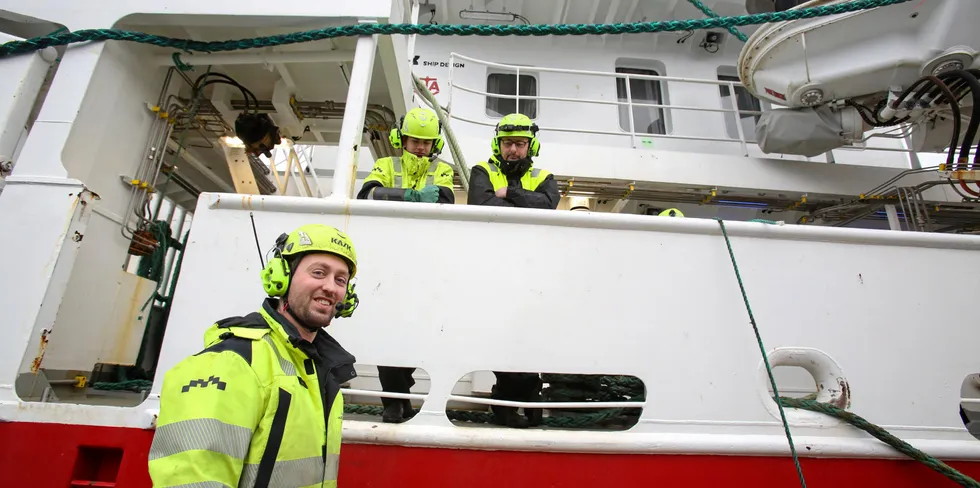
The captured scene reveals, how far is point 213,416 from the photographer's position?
0.94m

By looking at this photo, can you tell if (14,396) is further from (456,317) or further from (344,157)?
(456,317)

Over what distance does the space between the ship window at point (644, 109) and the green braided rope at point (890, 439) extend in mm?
4299

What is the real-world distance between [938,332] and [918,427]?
0.41m

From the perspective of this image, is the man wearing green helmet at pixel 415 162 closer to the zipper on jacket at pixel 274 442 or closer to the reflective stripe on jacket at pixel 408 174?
the reflective stripe on jacket at pixel 408 174

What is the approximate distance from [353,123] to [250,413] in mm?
1675

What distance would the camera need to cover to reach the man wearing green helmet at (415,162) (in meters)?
2.53

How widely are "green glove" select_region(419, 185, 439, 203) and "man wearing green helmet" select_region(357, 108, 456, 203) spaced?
0.14m

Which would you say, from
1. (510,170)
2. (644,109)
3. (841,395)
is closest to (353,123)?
(510,170)

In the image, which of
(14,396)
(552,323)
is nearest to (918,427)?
(552,323)

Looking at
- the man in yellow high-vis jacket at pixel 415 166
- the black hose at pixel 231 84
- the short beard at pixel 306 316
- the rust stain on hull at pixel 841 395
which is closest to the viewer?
the short beard at pixel 306 316

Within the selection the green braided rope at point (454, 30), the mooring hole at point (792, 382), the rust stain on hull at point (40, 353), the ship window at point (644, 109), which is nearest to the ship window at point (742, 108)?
the ship window at point (644, 109)

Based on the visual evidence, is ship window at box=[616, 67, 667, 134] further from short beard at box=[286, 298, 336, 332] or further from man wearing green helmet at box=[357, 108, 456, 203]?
short beard at box=[286, 298, 336, 332]

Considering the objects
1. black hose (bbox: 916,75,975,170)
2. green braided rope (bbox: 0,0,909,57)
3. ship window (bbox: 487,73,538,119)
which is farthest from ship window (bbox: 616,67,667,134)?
green braided rope (bbox: 0,0,909,57)

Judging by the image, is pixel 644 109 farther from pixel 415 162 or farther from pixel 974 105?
pixel 415 162
